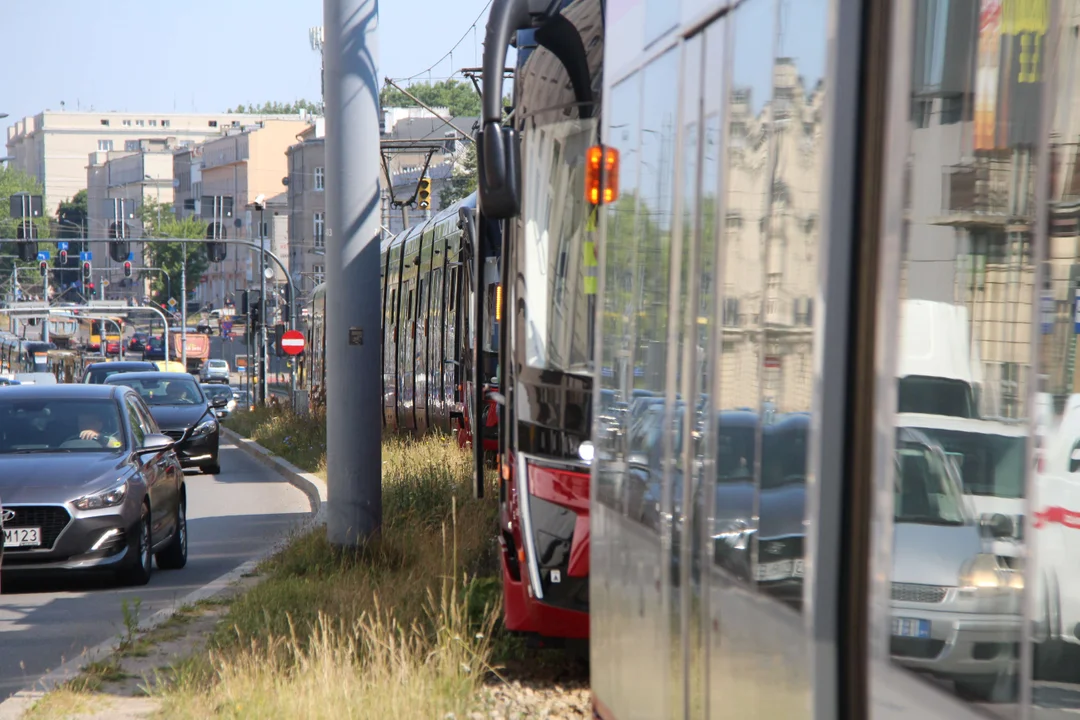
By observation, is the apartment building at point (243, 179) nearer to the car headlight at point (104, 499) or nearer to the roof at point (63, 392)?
the roof at point (63, 392)

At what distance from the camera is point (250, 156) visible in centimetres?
14425

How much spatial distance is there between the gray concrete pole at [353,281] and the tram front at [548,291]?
3585 millimetres

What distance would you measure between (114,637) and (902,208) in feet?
23.9

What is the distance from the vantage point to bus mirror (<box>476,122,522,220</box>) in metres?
6.77

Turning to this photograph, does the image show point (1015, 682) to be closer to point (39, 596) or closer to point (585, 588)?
point (585, 588)

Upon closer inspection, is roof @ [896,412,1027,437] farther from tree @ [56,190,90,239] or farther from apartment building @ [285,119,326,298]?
tree @ [56,190,90,239]

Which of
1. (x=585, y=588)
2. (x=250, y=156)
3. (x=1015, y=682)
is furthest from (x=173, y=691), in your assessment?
(x=250, y=156)

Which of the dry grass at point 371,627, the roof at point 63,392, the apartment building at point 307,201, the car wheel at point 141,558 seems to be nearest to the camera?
the dry grass at point 371,627

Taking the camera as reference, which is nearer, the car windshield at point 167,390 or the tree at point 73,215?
the car windshield at point 167,390

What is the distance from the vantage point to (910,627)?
2.63 m

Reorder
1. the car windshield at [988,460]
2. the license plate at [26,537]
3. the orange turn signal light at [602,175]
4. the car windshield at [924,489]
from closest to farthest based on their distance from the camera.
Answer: the car windshield at [988,460], the car windshield at [924,489], the orange turn signal light at [602,175], the license plate at [26,537]

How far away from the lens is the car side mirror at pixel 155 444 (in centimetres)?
1280

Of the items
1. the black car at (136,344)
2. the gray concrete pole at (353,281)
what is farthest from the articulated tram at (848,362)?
the black car at (136,344)

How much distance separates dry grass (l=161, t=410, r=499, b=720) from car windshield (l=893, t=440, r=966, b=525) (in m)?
3.91
